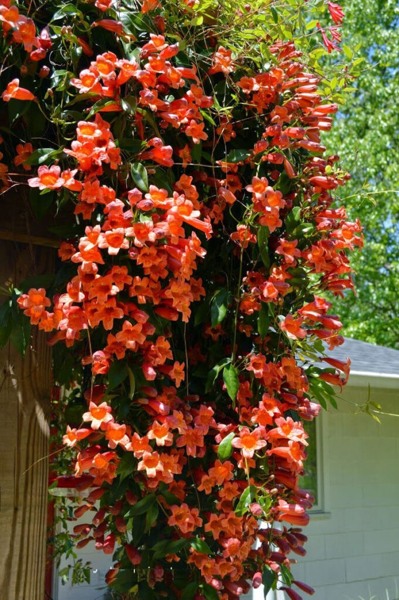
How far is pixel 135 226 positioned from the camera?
4.52 ft

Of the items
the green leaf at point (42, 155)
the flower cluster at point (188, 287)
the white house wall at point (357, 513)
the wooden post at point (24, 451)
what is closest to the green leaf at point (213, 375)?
the flower cluster at point (188, 287)

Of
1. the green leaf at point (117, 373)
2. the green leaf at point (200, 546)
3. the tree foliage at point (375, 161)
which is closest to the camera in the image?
the green leaf at point (117, 373)

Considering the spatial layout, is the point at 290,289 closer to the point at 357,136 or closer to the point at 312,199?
the point at 312,199

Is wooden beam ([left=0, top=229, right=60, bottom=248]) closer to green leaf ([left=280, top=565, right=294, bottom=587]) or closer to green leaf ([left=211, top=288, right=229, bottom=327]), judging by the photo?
green leaf ([left=211, top=288, right=229, bottom=327])

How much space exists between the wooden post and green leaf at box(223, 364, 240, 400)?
Result: 1.24 ft

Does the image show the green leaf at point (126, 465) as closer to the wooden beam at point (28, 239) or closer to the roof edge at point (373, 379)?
the wooden beam at point (28, 239)

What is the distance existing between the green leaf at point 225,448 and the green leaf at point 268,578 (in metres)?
0.30

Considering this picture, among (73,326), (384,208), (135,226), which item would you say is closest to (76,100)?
(135,226)

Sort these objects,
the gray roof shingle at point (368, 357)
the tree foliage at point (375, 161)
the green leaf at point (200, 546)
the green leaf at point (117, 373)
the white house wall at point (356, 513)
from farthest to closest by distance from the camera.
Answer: the tree foliage at point (375, 161), the white house wall at point (356, 513), the gray roof shingle at point (368, 357), the green leaf at point (200, 546), the green leaf at point (117, 373)

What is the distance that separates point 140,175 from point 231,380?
18.9 inches

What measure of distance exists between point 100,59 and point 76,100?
0.29ft

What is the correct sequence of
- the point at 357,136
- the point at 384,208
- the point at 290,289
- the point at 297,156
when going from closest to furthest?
the point at 290,289, the point at 297,156, the point at 384,208, the point at 357,136

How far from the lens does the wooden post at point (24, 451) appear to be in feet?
5.03

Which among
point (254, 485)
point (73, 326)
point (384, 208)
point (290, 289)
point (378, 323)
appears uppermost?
point (384, 208)
